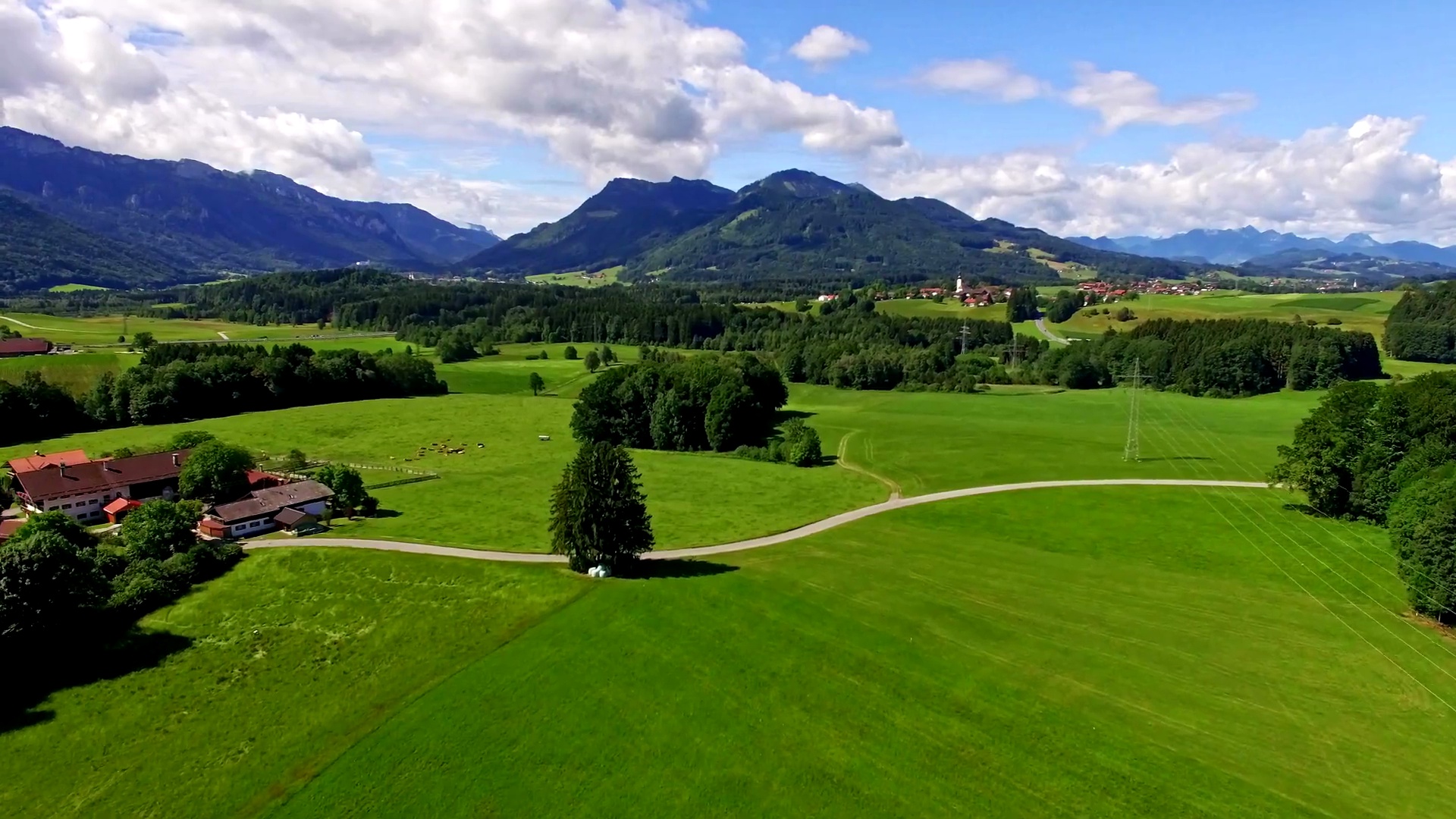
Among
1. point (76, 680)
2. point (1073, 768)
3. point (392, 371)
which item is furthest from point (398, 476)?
point (1073, 768)

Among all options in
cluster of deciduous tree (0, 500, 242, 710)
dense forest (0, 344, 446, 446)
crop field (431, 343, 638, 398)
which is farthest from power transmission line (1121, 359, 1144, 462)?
dense forest (0, 344, 446, 446)

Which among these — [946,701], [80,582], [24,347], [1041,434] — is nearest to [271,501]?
[80,582]

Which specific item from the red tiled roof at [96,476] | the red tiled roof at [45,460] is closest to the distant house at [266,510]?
the red tiled roof at [96,476]

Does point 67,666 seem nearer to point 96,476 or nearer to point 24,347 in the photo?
point 96,476

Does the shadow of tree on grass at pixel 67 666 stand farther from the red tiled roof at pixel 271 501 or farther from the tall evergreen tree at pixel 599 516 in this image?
the tall evergreen tree at pixel 599 516

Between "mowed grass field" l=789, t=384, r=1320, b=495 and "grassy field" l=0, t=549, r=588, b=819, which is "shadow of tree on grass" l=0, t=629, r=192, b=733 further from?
"mowed grass field" l=789, t=384, r=1320, b=495
